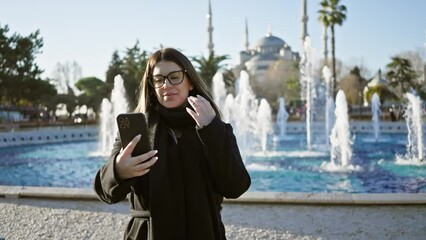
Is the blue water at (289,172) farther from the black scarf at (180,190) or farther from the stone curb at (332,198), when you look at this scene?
the black scarf at (180,190)

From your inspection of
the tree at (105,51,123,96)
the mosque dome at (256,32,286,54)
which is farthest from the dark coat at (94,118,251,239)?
the mosque dome at (256,32,286,54)

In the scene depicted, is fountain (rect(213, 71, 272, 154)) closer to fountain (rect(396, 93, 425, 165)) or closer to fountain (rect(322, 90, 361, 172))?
fountain (rect(322, 90, 361, 172))

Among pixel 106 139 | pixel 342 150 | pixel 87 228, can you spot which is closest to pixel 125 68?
pixel 106 139

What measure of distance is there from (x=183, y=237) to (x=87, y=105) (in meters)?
43.4

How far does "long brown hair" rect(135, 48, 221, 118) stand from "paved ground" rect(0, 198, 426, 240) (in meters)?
3.16

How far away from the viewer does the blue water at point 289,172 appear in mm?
9805

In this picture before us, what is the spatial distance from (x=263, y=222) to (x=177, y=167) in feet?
11.6

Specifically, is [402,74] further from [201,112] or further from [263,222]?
[201,112]

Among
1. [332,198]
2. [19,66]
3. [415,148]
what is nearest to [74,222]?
[332,198]

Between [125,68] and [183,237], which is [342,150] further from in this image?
[125,68]

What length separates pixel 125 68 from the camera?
1655 inches

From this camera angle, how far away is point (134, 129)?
6.24 ft

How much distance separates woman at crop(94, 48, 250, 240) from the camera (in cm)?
193

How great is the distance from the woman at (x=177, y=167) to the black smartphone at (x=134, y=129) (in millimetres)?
38
